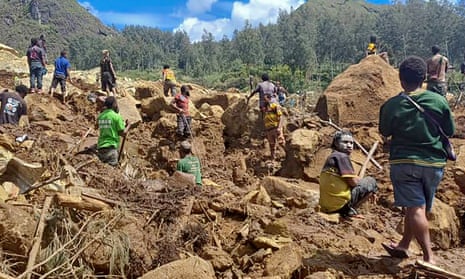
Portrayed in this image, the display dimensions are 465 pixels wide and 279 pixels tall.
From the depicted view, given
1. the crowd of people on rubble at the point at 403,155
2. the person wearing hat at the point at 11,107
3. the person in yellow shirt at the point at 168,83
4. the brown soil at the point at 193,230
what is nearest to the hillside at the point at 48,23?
the person in yellow shirt at the point at 168,83

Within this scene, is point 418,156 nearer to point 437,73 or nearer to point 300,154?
point 300,154

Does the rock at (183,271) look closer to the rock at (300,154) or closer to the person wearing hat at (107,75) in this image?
the rock at (300,154)

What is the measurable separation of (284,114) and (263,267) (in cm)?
644

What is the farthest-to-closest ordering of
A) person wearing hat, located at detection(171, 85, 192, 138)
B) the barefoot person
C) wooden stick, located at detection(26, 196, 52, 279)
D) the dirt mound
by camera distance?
person wearing hat, located at detection(171, 85, 192, 138) < the dirt mound < the barefoot person < wooden stick, located at detection(26, 196, 52, 279)

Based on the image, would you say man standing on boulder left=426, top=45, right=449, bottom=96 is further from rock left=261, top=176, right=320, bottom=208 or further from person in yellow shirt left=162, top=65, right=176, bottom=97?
person in yellow shirt left=162, top=65, right=176, bottom=97

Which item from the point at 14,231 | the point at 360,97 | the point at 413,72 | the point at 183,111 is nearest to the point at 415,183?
the point at 413,72

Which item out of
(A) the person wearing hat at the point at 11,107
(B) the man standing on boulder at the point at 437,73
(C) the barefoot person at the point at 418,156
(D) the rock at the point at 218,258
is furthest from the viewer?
(B) the man standing on boulder at the point at 437,73

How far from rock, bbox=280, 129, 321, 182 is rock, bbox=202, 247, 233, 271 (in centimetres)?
334

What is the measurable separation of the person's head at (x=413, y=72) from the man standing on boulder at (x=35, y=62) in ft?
32.2

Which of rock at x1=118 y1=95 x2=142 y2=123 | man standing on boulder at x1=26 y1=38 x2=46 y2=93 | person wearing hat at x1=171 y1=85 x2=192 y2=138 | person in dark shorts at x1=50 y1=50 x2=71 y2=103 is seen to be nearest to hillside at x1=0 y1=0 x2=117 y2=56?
man standing on boulder at x1=26 y1=38 x2=46 y2=93

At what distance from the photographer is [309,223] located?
437cm

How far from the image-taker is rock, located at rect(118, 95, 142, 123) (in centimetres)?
1039

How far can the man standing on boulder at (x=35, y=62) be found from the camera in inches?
438

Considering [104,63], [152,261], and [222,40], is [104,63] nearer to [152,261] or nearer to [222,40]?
[152,261]
